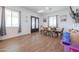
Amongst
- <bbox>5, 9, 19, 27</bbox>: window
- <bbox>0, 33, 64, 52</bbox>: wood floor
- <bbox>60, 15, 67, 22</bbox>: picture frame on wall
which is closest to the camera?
<bbox>0, 33, 64, 52</bbox>: wood floor

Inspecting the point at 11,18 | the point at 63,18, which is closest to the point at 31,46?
the point at 63,18

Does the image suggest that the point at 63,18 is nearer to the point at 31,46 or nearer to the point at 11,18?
the point at 31,46

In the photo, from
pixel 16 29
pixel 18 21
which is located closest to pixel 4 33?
pixel 16 29

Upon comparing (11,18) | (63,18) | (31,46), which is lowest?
(31,46)

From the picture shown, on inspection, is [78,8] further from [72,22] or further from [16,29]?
[16,29]

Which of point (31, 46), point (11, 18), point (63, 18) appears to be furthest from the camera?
point (11, 18)

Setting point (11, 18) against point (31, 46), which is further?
point (11, 18)

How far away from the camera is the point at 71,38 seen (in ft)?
6.82

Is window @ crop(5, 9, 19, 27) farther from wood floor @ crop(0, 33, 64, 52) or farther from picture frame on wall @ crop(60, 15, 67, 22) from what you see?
picture frame on wall @ crop(60, 15, 67, 22)

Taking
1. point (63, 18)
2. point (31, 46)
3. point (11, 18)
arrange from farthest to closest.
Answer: point (11, 18) < point (63, 18) < point (31, 46)

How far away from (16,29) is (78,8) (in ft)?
14.0

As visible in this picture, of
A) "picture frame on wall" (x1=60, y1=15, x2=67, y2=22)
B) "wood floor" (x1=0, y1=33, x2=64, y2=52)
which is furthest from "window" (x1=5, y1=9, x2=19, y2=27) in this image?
"picture frame on wall" (x1=60, y1=15, x2=67, y2=22)

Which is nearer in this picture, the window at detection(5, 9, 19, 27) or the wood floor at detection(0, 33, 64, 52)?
Result: the wood floor at detection(0, 33, 64, 52)
